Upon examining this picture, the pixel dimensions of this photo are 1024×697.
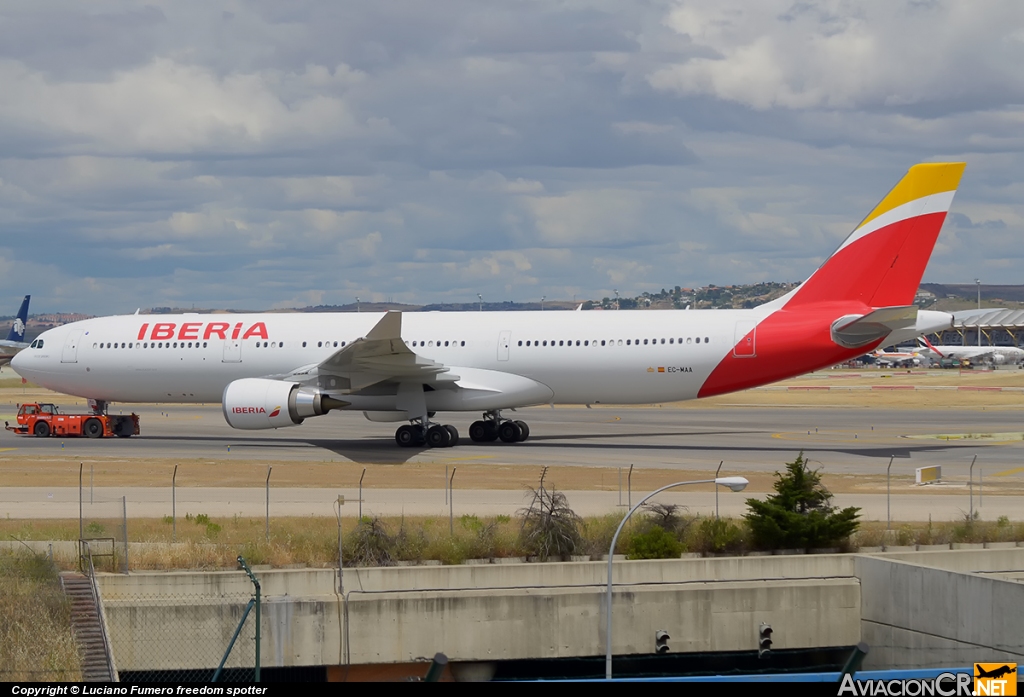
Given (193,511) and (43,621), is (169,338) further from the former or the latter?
(43,621)

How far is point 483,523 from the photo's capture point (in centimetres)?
2506

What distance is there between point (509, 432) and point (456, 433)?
2.62 meters

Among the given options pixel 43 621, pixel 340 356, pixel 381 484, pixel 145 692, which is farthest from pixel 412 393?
pixel 145 692

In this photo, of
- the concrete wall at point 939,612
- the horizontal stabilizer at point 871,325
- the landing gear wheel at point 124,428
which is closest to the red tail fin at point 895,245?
the horizontal stabilizer at point 871,325

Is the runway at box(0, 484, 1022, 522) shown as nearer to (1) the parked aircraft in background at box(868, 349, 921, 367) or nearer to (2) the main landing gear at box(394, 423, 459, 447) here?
(2) the main landing gear at box(394, 423, 459, 447)

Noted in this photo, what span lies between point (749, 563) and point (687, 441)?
20280 mm

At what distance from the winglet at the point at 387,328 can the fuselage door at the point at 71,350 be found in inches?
574

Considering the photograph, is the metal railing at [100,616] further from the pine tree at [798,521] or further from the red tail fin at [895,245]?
the red tail fin at [895,245]

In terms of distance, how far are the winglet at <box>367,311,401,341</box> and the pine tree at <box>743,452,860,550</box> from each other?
46.3ft

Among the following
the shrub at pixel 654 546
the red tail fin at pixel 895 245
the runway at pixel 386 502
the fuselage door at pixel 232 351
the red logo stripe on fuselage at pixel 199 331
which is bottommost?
the shrub at pixel 654 546

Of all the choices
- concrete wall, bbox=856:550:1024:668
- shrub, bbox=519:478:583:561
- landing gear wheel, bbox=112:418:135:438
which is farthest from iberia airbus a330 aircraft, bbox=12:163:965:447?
concrete wall, bbox=856:550:1024:668

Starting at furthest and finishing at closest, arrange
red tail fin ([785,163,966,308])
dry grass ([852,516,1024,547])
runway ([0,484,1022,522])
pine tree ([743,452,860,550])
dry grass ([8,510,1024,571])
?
red tail fin ([785,163,966,308]), runway ([0,484,1022,522]), dry grass ([852,516,1024,547]), pine tree ([743,452,860,550]), dry grass ([8,510,1024,571])

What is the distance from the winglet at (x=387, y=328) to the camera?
35844mm

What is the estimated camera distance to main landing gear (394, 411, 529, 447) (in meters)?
40.3
